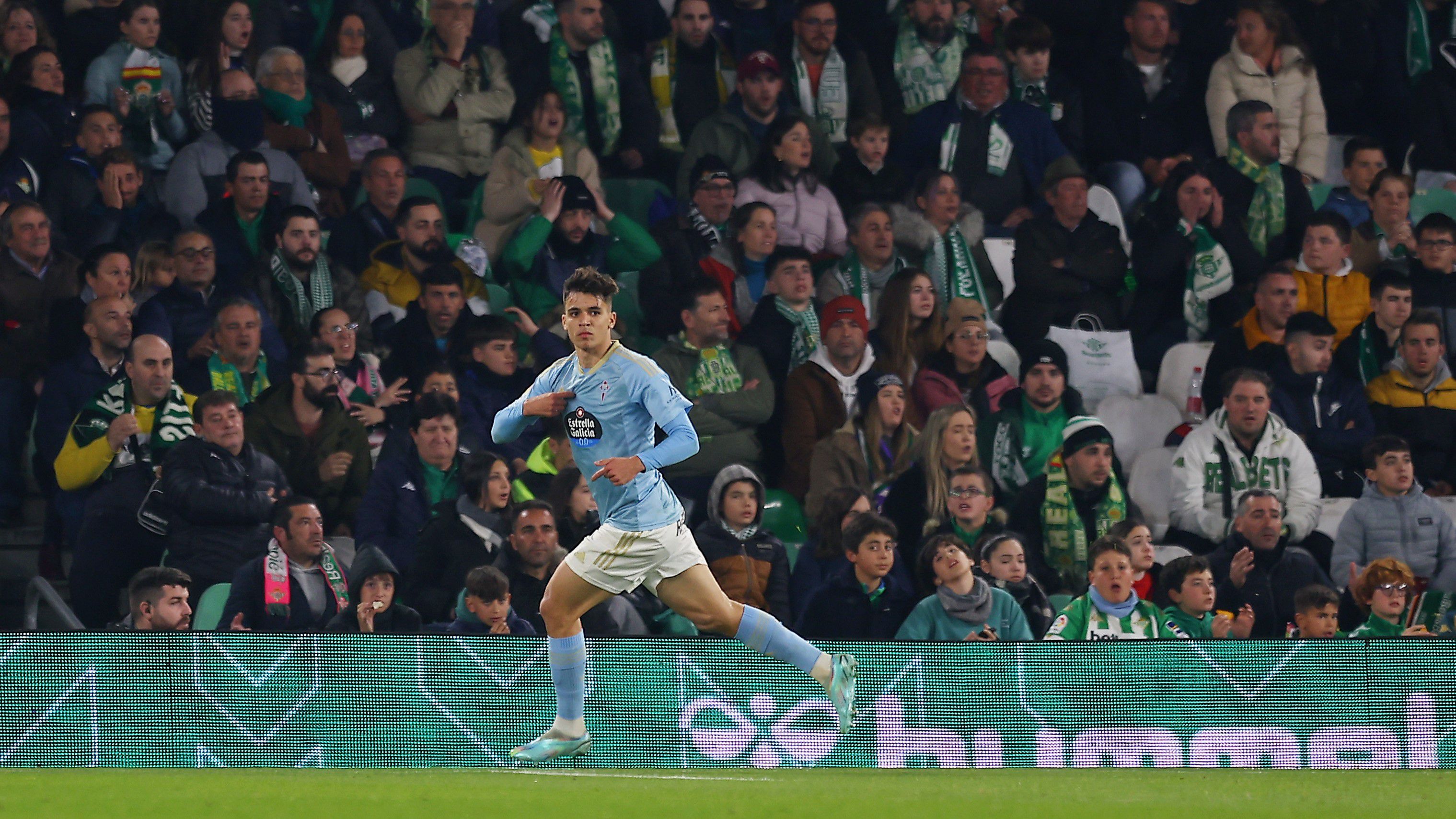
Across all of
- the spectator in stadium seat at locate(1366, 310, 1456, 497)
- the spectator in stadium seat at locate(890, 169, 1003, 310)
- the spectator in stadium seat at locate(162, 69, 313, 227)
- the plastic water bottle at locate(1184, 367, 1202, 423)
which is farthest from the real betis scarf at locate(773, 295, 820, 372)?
the spectator in stadium seat at locate(1366, 310, 1456, 497)

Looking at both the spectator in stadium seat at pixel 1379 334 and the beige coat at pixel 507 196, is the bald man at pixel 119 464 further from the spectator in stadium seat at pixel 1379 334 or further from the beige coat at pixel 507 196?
the spectator in stadium seat at pixel 1379 334

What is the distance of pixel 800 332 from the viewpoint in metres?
11.6

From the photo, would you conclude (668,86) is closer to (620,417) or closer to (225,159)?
(225,159)

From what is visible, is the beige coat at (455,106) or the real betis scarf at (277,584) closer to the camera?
the real betis scarf at (277,584)

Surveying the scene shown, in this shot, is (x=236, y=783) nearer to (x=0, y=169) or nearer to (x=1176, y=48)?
(x=0, y=169)

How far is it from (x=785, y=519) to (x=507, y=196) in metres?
2.87

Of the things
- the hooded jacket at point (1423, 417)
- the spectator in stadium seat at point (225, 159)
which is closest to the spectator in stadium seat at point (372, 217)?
the spectator in stadium seat at point (225, 159)

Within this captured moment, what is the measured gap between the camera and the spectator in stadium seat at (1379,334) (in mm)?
11758

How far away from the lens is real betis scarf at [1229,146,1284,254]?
41.4 feet

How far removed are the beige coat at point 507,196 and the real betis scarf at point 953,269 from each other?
2.29 m

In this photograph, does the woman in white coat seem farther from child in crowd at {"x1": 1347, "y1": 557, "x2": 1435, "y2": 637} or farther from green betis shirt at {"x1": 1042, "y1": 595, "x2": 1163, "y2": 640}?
green betis shirt at {"x1": 1042, "y1": 595, "x2": 1163, "y2": 640}

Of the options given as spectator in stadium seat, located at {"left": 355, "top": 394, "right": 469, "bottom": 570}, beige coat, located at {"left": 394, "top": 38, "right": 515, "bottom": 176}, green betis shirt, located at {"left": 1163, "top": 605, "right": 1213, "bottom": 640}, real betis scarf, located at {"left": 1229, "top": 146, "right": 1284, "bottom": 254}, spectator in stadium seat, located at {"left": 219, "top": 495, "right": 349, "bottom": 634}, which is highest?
beige coat, located at {"left": 394, "top": 38, "right": 515, "bottom": 176}

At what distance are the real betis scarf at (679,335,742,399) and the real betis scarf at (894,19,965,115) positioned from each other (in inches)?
121

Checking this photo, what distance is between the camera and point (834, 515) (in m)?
9.96
